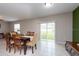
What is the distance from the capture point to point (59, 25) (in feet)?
8.58

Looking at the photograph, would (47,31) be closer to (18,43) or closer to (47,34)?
(47,34)

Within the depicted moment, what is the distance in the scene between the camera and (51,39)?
238 cm

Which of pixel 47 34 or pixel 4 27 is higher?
pixel 4 27

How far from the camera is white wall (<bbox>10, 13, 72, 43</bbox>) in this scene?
8.16ft

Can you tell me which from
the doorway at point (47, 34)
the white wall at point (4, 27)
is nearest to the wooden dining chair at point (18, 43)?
the white wall at point (4, 27)

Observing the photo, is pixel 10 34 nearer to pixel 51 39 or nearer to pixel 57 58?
pixel 51 39

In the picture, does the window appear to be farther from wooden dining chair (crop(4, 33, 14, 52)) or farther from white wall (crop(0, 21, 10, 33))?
wooden dining chair (crop(4, 33, 14, 52))

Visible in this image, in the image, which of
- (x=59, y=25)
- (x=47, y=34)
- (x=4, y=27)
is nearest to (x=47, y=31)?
(x=47, y=34)

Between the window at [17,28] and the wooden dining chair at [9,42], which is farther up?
the window at [17,28]

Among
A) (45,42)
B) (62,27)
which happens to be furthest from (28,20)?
(62,27)

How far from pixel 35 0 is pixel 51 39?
4.62ft

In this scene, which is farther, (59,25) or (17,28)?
(59,25)

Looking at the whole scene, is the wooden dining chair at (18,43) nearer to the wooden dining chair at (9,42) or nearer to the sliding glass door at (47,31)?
the wooden dining chair at (9,42)

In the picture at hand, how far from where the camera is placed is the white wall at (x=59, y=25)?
8.16 ft
